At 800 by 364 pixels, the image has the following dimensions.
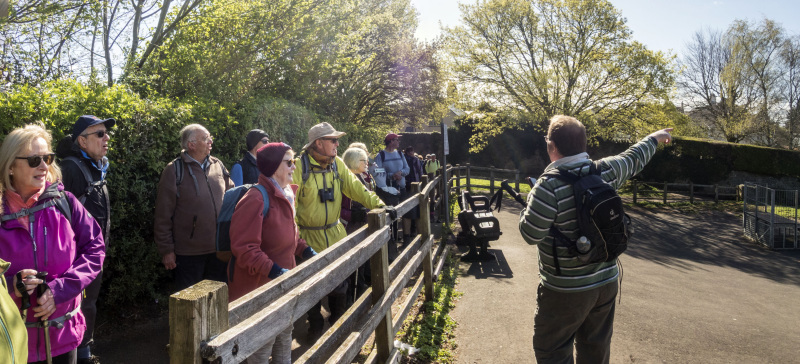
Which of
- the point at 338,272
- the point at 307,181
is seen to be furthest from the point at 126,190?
the point at 338,272

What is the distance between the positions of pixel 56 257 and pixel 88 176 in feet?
3.34

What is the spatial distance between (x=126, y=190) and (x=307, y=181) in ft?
5.74

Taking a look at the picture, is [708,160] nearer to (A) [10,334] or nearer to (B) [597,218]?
(B) [597,218]

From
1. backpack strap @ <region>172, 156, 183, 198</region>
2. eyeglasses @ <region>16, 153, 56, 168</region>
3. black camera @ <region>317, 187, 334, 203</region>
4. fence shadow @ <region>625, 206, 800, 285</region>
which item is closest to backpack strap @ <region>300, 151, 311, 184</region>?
black camera @ <region>317, 187, 334, 203</region>

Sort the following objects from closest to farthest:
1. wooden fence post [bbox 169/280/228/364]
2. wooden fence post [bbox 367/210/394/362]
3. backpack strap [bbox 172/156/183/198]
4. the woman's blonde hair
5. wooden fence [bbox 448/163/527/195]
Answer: wooden fence post [bbox 169/280/228/364] < the woman's blonde hair < wooden fence post [bbox 367/210/394/362] < backpack strap [bbox 172/156/183/198] < wooden fence [bbox 448/163/527/195]

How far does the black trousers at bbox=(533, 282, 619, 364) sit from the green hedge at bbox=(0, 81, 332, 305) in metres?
3.66

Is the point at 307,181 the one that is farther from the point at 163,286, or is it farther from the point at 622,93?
the point at 622,93

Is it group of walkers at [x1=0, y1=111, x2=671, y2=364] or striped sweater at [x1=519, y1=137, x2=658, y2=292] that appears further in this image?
striped sweater at [x1=519, y1=137, x2=658, y2=292]

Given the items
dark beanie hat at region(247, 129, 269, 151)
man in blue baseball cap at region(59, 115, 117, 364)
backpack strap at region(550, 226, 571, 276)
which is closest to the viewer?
backpack strap at region(550, 226, 571, 276)

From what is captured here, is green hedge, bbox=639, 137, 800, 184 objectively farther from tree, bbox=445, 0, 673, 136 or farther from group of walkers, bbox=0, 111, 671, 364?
group of walkers, bbox=0, 111, 671, 364

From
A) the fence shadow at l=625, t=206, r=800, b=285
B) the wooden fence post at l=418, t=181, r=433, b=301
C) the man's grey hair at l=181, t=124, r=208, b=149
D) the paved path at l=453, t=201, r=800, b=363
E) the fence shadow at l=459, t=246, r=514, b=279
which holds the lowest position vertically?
the fence shadow at l=625, t=206, r=800, b=285

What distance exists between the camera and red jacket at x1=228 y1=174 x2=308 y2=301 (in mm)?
2885

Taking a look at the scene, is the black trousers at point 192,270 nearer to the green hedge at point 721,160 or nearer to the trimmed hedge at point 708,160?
the trimmed hedge at point 708,160

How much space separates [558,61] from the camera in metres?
23.4
